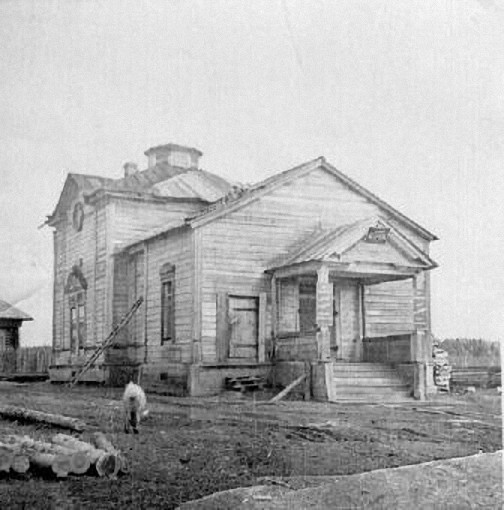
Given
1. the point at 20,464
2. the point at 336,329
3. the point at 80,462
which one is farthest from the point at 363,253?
the point at 20,464

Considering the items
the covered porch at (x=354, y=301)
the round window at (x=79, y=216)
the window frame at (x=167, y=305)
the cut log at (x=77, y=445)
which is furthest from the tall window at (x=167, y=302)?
the cut log at (x=77, y=445)

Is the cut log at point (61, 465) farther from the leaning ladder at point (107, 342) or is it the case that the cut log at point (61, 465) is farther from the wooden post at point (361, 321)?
the wooden post at point (361, 321)

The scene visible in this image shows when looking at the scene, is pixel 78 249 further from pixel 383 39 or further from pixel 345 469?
pixel 383 39

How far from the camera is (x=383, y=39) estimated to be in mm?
4570

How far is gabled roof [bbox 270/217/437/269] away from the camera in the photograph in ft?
14.1

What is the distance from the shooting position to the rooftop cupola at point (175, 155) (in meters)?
4.08

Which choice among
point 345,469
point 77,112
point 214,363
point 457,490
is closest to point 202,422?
point 214,363

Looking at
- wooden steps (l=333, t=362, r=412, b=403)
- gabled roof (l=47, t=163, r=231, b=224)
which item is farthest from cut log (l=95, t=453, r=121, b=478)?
wooden steps (l=333, t=362, r=412, b=403)

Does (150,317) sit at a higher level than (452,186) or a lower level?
lower

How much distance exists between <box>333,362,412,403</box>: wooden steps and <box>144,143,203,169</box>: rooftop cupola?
3.55 feet

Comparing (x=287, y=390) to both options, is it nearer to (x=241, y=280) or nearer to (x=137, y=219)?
(x=241, y=280)

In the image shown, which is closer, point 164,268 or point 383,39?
point 164,268

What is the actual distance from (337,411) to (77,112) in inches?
60.4

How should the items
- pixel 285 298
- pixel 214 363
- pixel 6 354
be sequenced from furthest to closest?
pixel 285 298
pixel 214 363
pixel 6 354
